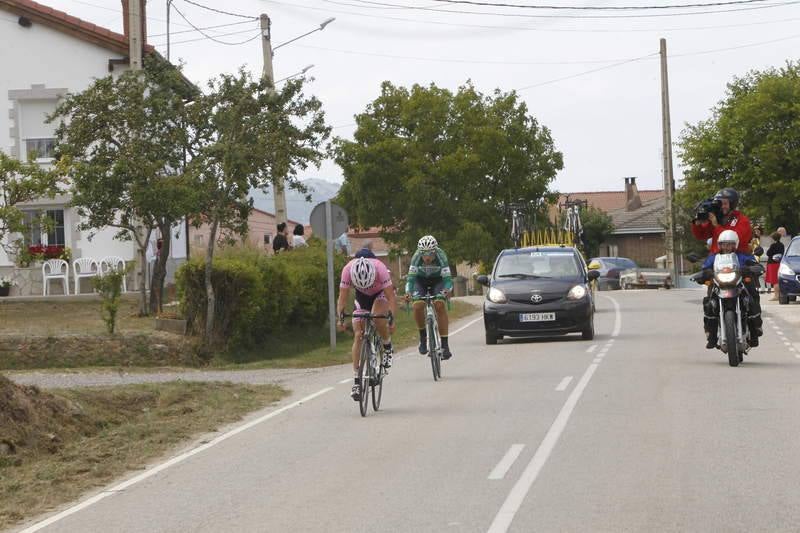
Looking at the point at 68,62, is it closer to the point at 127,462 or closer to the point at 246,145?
the point at 246,145

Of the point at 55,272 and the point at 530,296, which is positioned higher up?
the point at 55,272

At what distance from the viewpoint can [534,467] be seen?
34.2 ft

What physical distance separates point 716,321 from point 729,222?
1255 millimetres

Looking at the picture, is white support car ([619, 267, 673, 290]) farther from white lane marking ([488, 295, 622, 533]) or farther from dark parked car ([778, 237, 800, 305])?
white lane marking ([488, 295, 622, 533])

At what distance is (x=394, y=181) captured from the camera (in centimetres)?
6669

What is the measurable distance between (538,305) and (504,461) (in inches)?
508

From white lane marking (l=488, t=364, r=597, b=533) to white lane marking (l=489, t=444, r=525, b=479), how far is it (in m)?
0.14

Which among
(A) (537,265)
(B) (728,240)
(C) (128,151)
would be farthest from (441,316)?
(C) (128,151)

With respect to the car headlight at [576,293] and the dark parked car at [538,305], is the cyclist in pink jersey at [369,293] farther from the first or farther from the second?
the car headlight at [576,293]

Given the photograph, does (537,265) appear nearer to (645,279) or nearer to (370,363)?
(370,363)

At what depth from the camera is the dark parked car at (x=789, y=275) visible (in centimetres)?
3447

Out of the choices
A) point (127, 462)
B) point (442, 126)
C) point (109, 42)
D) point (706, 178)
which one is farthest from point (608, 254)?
point (127, 462)

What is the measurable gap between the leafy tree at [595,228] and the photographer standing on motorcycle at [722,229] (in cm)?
7141

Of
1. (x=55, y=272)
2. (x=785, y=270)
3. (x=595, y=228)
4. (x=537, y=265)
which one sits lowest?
(x=785, y=270)
